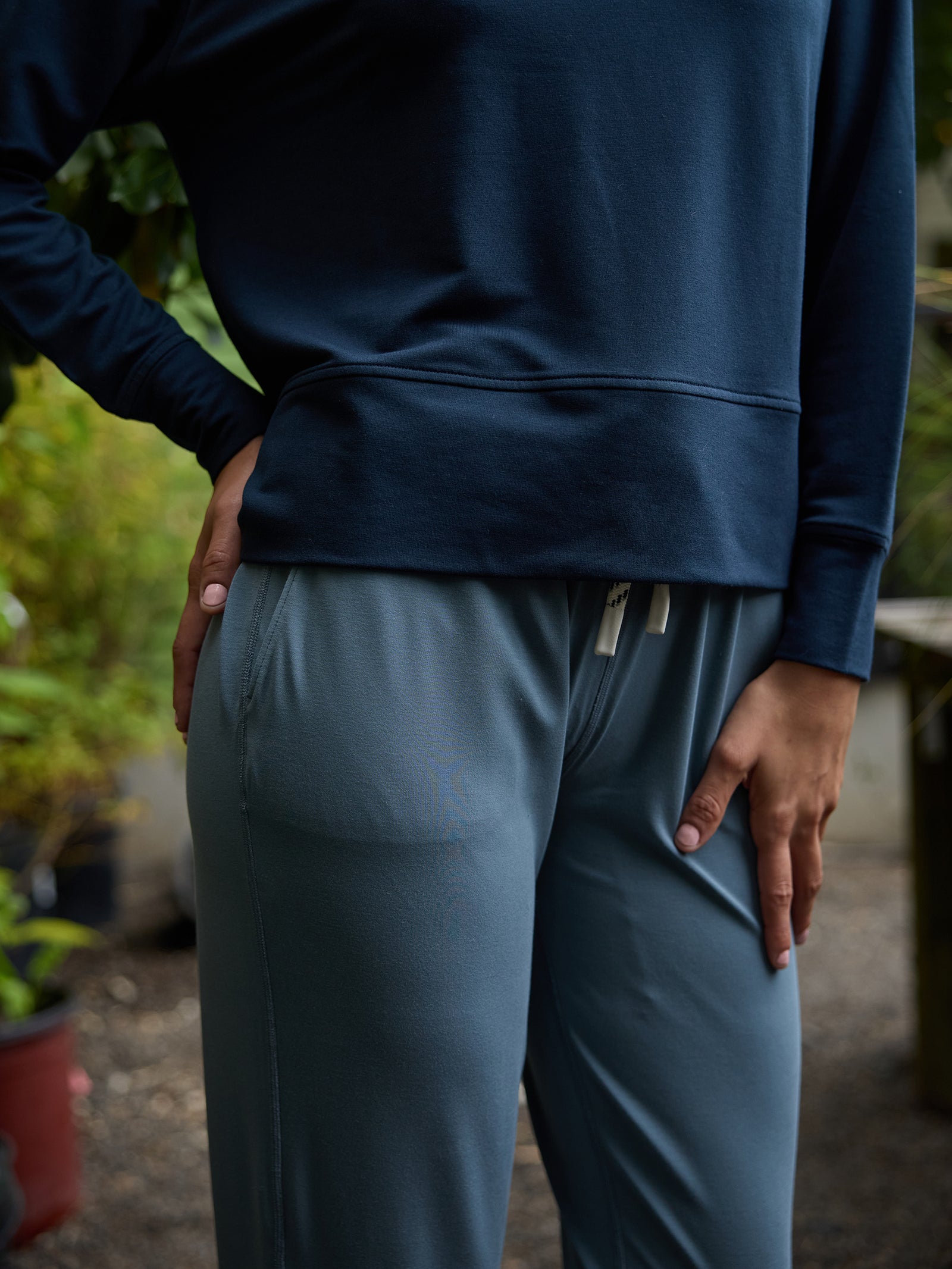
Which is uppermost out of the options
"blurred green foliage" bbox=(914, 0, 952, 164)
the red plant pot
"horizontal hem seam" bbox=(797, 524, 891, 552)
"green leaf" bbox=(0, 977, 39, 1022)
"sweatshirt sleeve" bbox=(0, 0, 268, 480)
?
"blurred green foliage" bbox=(914, 0, 952, 164)

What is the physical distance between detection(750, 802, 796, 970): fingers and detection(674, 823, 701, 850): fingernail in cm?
6

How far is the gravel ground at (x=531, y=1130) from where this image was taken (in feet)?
6.79

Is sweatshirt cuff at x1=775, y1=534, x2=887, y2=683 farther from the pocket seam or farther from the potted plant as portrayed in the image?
the potted plant

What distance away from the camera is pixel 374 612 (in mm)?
752

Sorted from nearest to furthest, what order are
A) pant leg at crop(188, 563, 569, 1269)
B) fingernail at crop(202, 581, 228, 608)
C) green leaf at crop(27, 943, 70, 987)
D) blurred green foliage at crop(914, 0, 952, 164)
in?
pant leg at crop(188, 563, 569, 1269), fingernail at crop(202, 581, 228, 608), green leaf at crop(27, 943, 70, 987), blurred green foliage at crop(914, 0, 952, 164)

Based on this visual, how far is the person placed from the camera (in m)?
0.76

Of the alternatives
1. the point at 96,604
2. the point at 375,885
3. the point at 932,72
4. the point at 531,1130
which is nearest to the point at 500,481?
the point at 375,885

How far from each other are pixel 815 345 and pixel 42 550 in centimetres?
285

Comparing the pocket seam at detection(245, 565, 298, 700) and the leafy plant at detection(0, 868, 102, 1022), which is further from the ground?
the pocket seam at detection(245, 565, 298, 700)

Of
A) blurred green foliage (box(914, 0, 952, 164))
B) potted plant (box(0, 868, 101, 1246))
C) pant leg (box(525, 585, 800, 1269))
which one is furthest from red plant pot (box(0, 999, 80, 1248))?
blurred green foliage (box(914, 0, 952, 164))

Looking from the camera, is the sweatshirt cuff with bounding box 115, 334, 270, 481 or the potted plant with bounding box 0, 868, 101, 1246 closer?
the sweatshirt cuff with bounding box 115, 334, 270, 481

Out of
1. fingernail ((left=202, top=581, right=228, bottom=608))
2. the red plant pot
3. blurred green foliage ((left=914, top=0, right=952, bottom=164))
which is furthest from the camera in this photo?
blurred green foliage ((left=914, top=0, right=952, bottom=164))

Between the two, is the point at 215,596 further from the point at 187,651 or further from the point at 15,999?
the point at 15,999

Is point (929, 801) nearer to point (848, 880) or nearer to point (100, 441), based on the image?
point (848, 880)
